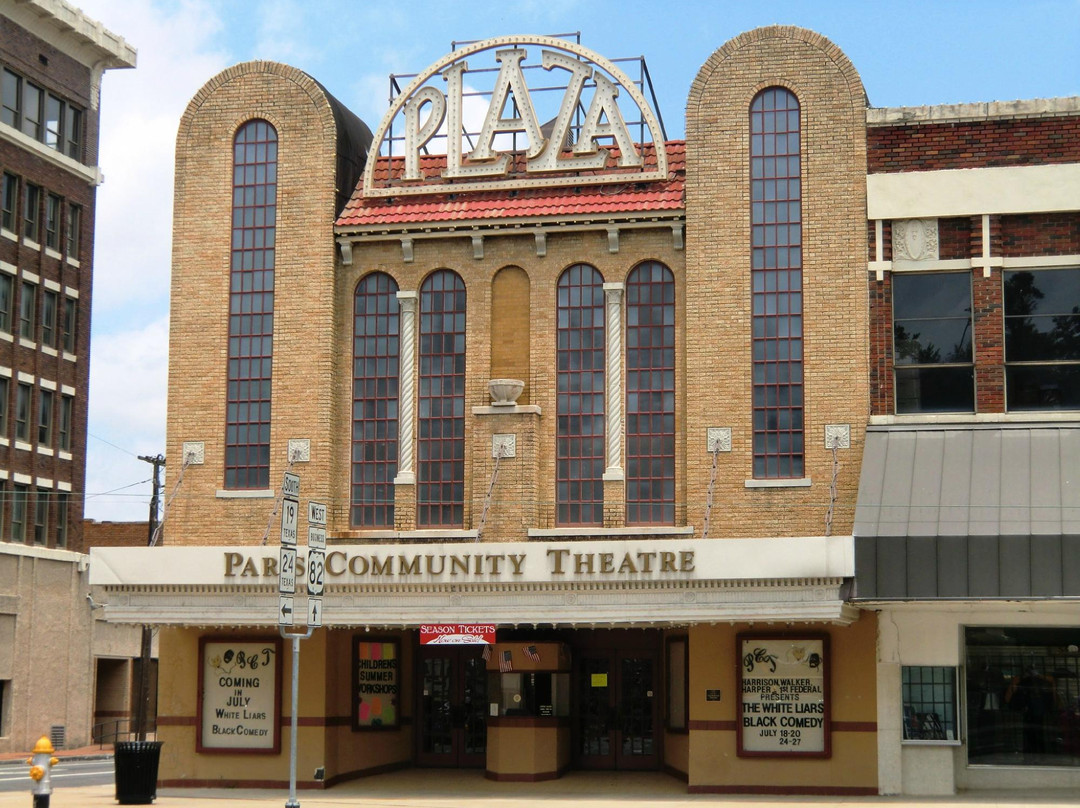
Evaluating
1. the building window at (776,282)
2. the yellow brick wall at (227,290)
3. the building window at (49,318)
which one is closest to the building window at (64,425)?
the building window at (49,318)

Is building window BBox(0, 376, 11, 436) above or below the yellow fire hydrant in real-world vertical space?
above

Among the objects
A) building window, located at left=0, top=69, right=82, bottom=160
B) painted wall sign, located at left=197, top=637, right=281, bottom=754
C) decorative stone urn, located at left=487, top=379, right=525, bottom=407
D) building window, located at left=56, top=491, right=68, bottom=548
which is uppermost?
building window, located at left=0, top=69, right=82, bottom=160

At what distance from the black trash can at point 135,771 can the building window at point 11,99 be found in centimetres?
3473

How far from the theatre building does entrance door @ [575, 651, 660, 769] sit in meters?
0.06

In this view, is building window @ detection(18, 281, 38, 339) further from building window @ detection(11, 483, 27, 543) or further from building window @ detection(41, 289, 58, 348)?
building window @ detection(11, 483, 27, 543)

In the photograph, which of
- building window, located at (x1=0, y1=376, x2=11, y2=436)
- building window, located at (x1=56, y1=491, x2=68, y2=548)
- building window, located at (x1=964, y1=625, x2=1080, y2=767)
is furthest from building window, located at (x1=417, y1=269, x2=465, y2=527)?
building window, located at (x1=56, y1=491, x2=68, y2=548)

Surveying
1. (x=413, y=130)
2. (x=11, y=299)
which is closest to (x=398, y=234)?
(x=413, y=130)

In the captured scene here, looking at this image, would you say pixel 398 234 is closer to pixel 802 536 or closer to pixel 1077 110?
pixel 802 536

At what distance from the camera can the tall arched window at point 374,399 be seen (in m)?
30.8

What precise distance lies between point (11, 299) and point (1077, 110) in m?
39.1

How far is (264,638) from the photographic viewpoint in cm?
3048

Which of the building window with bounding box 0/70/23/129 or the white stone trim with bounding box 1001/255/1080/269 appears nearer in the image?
the white stone trim with bounding box 1001/255/1080/269

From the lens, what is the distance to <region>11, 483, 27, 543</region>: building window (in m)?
54.2

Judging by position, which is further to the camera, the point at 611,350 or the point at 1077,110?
the point at 611,350
